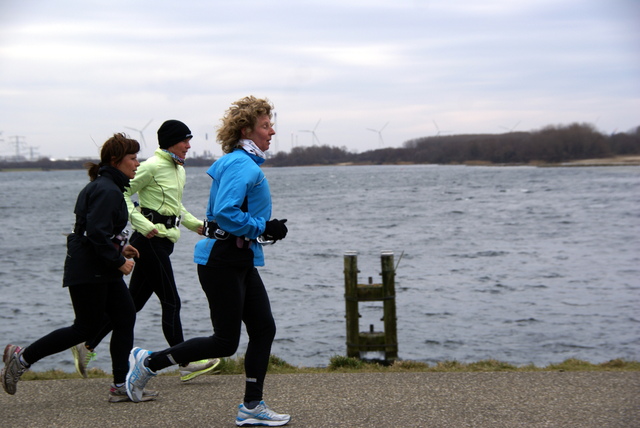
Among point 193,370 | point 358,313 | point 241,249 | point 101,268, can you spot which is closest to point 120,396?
point 193,370

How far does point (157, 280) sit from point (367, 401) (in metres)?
1.92

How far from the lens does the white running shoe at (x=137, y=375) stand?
5.41 m

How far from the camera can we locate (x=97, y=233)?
5.16 meters

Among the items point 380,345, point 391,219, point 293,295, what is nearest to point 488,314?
point 293,295

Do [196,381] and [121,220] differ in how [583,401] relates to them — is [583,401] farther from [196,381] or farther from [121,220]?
[121,220]

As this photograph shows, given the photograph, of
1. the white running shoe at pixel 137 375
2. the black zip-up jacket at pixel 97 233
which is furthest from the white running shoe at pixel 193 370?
the black zip-up jacket at pixel 97 233

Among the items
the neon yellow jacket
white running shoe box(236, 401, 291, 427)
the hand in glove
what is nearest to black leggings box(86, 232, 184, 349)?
the neon yellow jacket

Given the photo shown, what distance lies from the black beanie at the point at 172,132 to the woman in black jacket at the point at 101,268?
60 centimetres

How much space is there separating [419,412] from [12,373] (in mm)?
2827

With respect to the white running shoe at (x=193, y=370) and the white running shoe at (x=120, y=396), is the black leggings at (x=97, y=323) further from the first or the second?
the white running shoe at (x=193, y=370)

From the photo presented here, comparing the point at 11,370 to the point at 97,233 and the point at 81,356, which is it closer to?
the point at 81,356

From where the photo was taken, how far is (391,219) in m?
46.6

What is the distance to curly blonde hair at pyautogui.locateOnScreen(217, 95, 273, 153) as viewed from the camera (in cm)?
501

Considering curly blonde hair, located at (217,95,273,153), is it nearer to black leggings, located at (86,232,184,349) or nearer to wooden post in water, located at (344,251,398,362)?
black leggings, located at (86,232,184,349)
